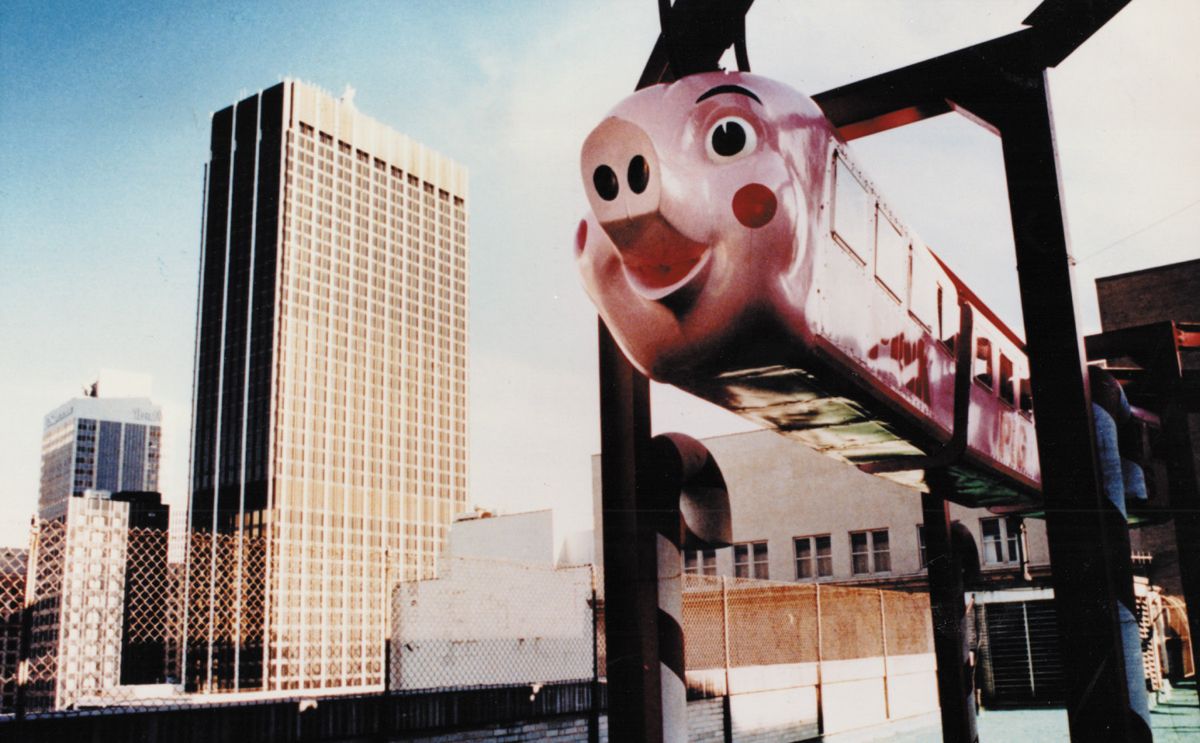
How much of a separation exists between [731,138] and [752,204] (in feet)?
0.98

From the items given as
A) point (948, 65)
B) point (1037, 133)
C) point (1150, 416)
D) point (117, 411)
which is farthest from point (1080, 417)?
point (117, 411)

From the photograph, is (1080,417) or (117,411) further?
(117,411)

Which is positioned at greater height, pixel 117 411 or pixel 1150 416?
pixel 117 411

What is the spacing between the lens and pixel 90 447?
17288cm

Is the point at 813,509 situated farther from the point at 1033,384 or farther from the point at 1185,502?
the point at 1033,384

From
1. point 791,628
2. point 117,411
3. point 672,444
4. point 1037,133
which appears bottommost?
point 791,628

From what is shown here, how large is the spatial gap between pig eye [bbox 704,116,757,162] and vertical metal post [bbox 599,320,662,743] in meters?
1.52

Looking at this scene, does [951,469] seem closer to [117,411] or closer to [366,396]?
[366,396]

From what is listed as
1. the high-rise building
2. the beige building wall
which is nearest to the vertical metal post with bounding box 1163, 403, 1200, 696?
the beige building wall

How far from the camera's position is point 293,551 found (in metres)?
105

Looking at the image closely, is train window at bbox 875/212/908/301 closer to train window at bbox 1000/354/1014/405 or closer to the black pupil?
the black pupil

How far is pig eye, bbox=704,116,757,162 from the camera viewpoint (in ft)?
14.2

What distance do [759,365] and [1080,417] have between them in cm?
170

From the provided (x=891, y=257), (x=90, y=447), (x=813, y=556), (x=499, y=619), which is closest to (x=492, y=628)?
(x=499, y=619)
